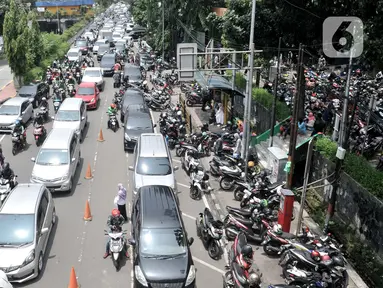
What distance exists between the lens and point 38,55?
122ft

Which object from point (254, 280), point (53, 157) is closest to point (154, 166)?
point (53, 157)

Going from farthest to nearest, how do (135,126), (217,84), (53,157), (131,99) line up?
(131,99) → (217,84) → (135,126) → (53,157)

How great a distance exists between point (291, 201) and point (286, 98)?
1140cm

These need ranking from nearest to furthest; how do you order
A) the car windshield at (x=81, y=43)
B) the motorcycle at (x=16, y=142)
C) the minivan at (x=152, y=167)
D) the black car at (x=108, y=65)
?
the minivan at (x=152, y=167) < the motorcycle at (x=16, y=142) < the black car at (x=108, y=65) < the car windshield at (x=81, y=43)

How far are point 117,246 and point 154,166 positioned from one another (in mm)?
4246

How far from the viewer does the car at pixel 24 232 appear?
922 centimetres

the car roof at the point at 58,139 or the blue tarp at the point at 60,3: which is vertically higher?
the blue tarp at the point at 60,3

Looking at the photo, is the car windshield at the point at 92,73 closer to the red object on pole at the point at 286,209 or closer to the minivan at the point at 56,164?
the minivan at the point at 56,164

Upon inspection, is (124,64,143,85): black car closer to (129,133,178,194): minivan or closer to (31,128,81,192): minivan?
(31,128,81,192): minivan

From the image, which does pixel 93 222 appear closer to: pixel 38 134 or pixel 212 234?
pixel 212 234

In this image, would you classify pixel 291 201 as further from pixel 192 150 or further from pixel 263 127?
pixel 263 127

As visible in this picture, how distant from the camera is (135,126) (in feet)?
62.5

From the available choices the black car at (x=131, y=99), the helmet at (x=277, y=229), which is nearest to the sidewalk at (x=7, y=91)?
the black car at (x=131, y=99)

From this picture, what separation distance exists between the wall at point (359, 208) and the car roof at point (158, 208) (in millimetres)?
4725
